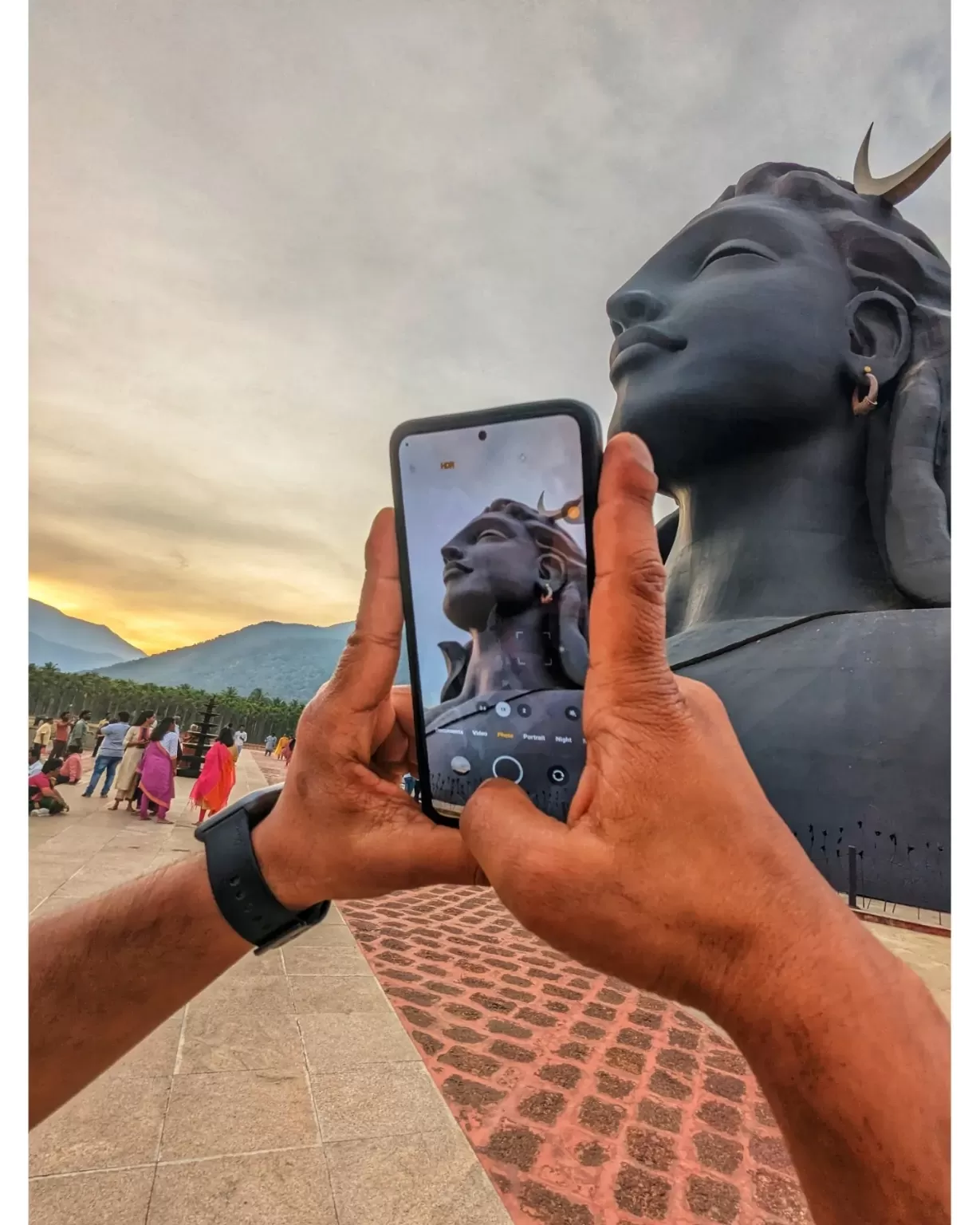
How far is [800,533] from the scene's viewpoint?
5.85 feet

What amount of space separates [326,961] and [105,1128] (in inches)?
60.6

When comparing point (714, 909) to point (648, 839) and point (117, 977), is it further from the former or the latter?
point (117, 977)

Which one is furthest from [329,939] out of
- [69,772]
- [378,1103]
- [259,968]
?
[69,772]

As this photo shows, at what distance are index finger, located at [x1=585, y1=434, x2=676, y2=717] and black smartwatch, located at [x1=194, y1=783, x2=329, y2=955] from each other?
0.49m

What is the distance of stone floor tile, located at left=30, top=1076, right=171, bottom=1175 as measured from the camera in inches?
71.2

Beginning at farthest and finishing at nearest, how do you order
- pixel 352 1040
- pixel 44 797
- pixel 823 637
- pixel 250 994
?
pixel 44 797, pixel 250 994, pixel 352 1040, pixel 823 637

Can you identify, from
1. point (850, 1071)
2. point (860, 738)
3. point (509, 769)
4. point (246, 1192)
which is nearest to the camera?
point (850, 1071)

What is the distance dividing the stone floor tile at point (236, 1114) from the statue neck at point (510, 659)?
169 cm

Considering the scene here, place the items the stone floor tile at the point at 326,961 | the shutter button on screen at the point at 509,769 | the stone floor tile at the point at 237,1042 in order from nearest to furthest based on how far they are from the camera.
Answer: the shutter button on screen at the point at 509,769
the stone floor tile at the point at 237,1042
the stone floor tile at the point at 326,961

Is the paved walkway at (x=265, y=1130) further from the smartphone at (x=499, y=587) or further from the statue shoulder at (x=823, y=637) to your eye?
the statue shoulder at (x=823, y=637)

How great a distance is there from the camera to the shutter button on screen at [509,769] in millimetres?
926

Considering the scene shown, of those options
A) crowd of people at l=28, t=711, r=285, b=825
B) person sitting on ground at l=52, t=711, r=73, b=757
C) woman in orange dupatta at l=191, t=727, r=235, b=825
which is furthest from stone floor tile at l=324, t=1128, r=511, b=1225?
person sitting on ground at l=52, t=711, r=73, b=757

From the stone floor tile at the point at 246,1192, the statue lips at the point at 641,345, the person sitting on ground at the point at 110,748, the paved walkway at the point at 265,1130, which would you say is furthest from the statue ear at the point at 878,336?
the person sitting on ground at the point at 110,748

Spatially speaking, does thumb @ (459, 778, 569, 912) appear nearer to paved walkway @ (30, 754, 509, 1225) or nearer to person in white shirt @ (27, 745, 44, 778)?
paved walkway @ (30, 754, 509, 1225)
